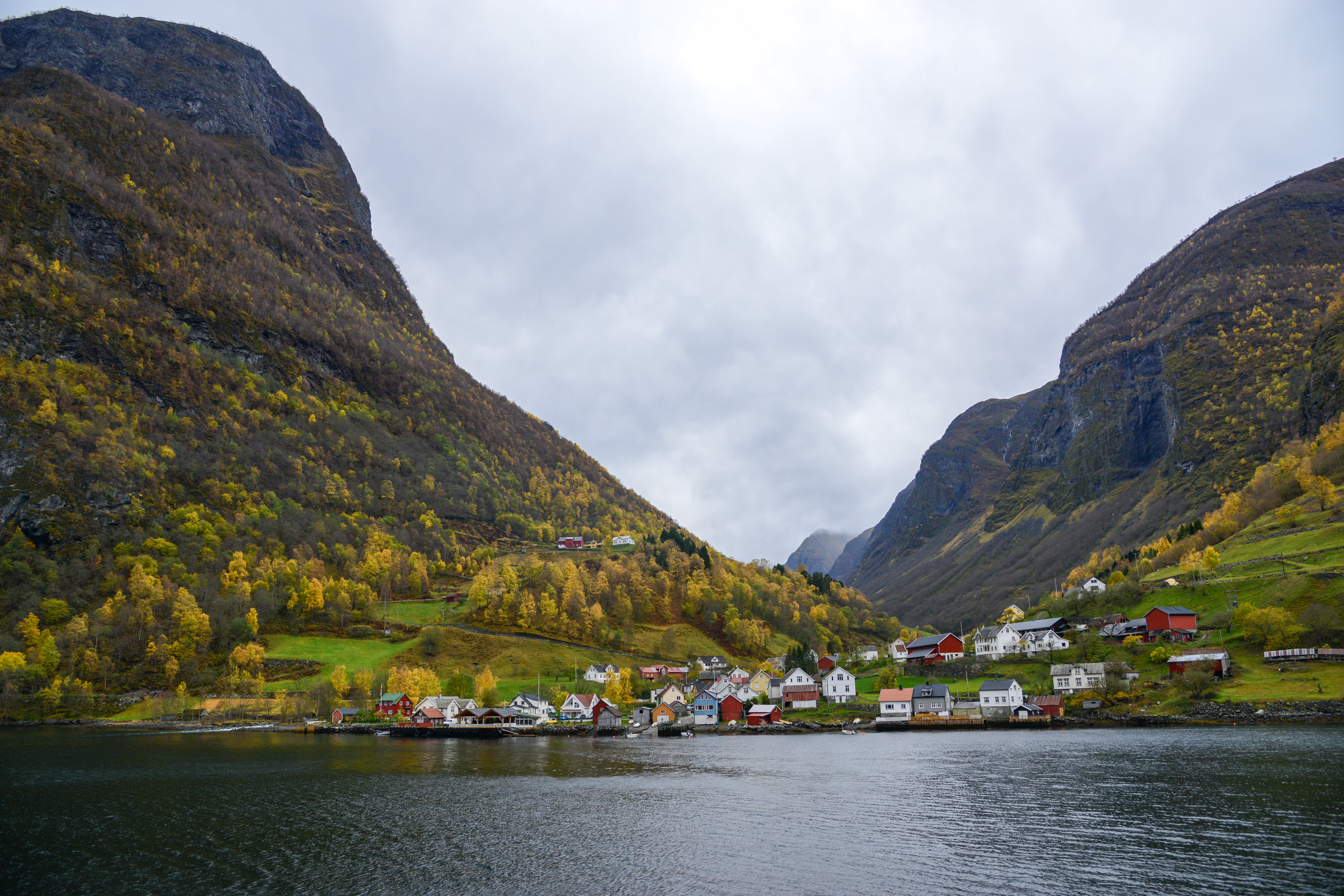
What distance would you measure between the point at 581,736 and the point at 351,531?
358ft

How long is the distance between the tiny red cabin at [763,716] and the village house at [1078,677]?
1576 inches

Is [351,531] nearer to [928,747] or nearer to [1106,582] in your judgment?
[928,747]

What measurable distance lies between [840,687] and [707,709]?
892 inches

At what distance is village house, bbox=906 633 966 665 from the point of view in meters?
126

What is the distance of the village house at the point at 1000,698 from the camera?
102 m

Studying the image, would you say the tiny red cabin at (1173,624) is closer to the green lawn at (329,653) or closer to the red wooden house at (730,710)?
the red wooden house at (730,710)

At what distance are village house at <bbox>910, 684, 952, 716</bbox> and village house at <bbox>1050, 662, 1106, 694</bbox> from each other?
14795 mm

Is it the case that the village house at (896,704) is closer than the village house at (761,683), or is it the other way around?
the village house at (896,704)

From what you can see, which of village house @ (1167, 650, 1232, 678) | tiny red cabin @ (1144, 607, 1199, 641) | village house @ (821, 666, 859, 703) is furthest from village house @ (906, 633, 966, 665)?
village house @ (1167, 650, 1232, 678)

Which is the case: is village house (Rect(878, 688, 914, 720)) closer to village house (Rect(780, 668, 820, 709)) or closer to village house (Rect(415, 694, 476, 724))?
village house (Rect(780, 668, 820, 709))

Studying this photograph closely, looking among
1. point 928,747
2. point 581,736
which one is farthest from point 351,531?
point 928,747

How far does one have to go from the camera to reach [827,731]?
4080 inches

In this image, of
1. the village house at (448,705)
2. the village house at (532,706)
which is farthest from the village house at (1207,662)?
the village house at (448,705)

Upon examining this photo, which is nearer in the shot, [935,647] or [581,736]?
[581,736]
